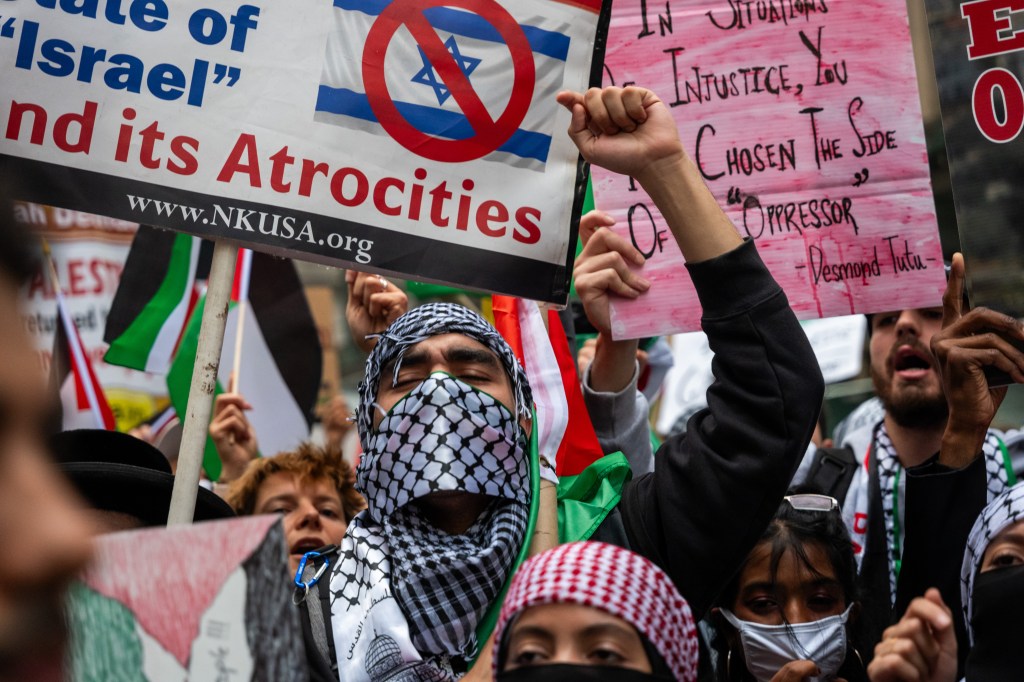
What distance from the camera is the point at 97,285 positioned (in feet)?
20.6

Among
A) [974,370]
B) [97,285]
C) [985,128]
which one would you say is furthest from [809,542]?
[97,285]

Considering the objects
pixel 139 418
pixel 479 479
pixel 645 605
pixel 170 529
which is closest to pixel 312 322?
pixel 139 418

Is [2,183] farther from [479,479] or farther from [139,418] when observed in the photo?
[139,418]

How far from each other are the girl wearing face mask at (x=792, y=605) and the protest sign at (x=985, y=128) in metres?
0.76

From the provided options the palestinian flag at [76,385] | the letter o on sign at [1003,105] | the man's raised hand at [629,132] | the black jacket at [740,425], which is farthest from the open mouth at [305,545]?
the letter o on sign at [1003,105]

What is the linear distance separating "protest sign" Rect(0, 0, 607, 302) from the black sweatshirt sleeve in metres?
0.73

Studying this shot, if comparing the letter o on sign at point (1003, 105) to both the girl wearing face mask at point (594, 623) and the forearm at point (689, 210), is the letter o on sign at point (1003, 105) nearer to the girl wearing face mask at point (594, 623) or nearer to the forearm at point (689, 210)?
the forearm at point (689, 210)

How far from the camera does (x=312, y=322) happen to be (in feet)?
18.6

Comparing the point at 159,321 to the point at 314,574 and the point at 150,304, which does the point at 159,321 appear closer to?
the point at 150,304

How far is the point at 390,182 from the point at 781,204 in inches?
44.5

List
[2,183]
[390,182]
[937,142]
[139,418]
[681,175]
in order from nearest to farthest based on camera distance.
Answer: [2,183]
[681,175]
[390,182]
[139,418]
[937,142]

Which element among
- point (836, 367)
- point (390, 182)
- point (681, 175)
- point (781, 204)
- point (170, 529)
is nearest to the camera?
point (170, 529)

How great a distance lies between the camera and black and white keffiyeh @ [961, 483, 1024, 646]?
8.55 ft

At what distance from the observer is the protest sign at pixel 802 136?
338 cm
